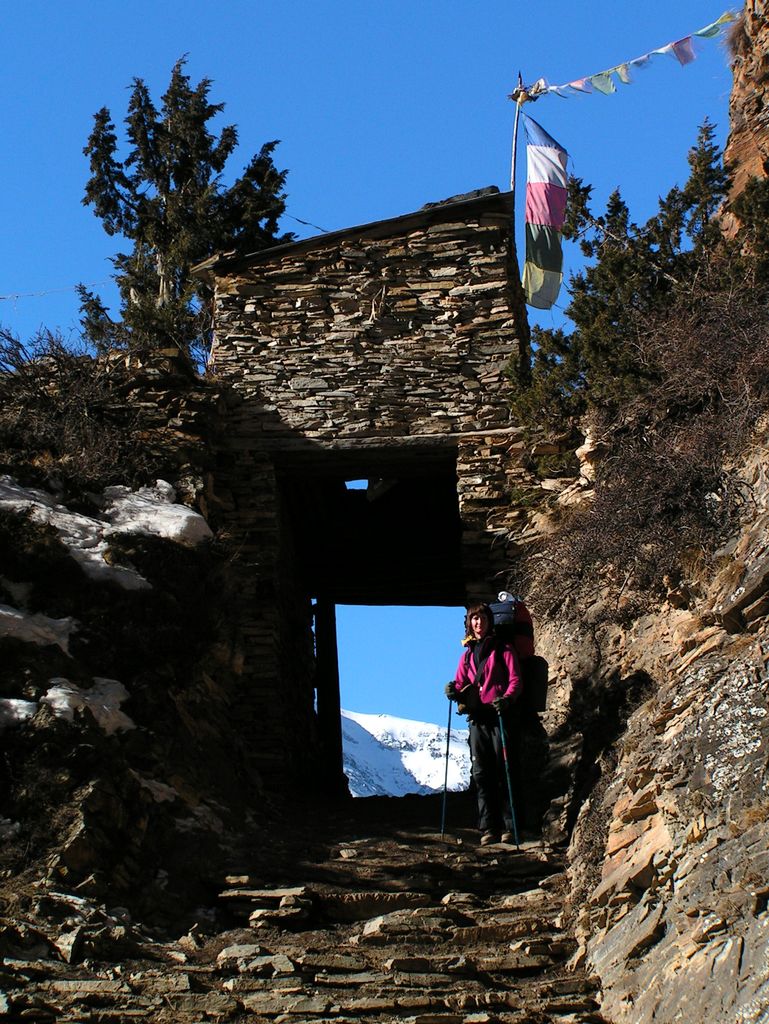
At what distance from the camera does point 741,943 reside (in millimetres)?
Answer: 5227

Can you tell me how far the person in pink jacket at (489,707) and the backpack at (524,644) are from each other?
0.08m

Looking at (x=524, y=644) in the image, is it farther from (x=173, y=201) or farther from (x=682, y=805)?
(x=173, y=201)

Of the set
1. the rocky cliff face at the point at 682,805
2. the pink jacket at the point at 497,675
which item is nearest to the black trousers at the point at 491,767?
the pink jacket at the point at 497,675

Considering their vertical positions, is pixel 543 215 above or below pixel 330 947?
above

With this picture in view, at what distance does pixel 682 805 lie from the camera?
20.9 feet

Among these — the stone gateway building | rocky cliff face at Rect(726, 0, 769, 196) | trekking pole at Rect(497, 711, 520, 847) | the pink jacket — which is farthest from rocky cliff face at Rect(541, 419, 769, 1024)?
rocky cliff face at Rect(726, 0, 769, 196)

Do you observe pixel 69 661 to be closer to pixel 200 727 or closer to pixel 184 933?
pixel 200 727

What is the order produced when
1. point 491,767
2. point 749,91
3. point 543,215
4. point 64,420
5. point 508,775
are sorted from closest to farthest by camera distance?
point 508,775 < point 491,767 < point 64,420 < point 543,215 < point 749,91

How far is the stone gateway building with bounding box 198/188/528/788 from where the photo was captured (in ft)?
36.2

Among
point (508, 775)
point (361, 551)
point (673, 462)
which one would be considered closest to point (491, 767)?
point (508, 775)

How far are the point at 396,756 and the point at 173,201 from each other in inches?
631

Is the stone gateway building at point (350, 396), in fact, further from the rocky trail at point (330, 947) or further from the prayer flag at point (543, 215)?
the rocky trail at point (330, 947)

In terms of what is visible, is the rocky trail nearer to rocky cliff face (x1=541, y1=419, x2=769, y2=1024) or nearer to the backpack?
rocky cliff face (x1=541, y1=419, x2=769, y2=1024)

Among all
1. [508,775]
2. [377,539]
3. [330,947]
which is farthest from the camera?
[377,539]
